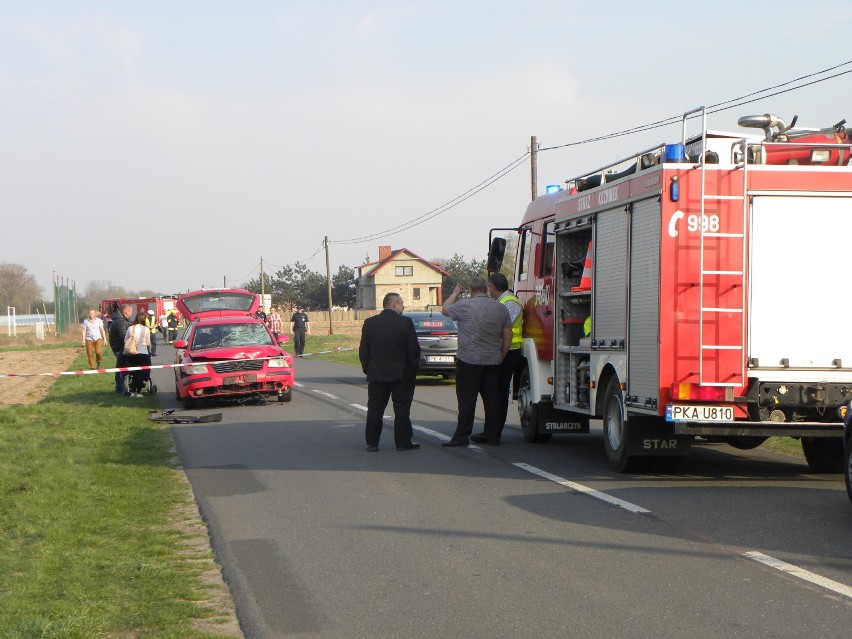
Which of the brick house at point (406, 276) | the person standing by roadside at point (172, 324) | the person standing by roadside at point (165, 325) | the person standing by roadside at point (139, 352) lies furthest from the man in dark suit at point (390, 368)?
the brick house at point (406, 276)

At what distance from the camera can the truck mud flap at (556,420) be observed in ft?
42.7


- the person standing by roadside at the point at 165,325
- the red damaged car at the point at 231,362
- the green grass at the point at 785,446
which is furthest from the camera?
the person standing by roadside at the point at 165,325

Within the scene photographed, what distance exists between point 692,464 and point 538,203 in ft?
12.6

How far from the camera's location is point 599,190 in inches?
437

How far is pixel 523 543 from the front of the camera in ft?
24.6

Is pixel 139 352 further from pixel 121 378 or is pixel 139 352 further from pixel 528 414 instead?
pixel 528 414

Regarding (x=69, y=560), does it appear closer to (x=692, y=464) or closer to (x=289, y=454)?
(x=289, y=454)

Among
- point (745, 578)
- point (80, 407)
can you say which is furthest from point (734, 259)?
point (80, 407)

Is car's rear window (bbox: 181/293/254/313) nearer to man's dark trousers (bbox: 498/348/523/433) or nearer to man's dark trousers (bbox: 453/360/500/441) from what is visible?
man's dark trousers (bbox: 498/348/523/433)

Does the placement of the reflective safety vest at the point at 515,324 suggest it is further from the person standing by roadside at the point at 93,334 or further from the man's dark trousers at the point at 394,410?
the person standing by roadside at the point at 93,334

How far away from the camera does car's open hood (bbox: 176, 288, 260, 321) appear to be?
3086cm

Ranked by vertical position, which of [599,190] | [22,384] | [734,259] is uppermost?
[599,190]

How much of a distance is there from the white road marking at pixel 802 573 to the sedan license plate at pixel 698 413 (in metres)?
2.52

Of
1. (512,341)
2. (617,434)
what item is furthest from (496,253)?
(617,434)
